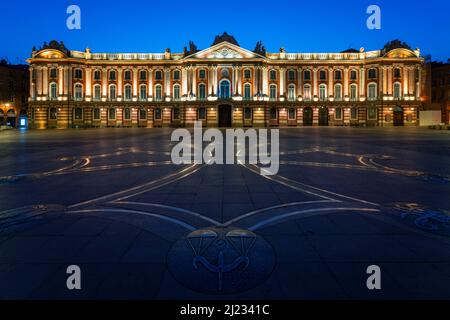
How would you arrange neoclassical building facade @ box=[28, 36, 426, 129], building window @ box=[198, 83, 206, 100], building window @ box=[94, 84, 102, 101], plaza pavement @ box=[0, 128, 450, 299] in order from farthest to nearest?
building window @ box=[94, 84, 102, 101]
building window @ box=[198, 83, 206, 100]
neoclassical building facade @ box=[28, 36, 426, 129]
plaza pavement @ box=[0, 128, 450, 299]

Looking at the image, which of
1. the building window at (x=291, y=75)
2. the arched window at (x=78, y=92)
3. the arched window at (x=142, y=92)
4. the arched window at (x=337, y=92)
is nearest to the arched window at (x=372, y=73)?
the arched window at (x=337, y=92)

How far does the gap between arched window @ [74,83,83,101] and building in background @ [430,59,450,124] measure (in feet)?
220

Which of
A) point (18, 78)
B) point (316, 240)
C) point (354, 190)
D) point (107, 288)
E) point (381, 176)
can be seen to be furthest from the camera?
point (18, 78)

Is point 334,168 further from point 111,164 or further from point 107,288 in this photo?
point 107,288

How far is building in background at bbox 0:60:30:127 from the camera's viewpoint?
247ft

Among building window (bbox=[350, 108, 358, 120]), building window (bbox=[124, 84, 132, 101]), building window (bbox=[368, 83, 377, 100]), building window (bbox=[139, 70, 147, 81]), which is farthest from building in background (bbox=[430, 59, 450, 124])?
building window (bbox=[124, 84, 132, 101])

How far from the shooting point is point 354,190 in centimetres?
948

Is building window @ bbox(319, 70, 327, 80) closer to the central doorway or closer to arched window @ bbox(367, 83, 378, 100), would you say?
arched window @ bbox(367, 83, 378, 100)

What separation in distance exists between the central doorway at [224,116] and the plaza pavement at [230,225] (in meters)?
57.4

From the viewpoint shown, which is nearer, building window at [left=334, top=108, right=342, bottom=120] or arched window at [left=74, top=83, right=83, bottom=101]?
arched window at [left=74, top=83, right=83, bottom=101]

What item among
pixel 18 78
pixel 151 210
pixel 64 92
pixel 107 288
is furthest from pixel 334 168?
pixel 18 78

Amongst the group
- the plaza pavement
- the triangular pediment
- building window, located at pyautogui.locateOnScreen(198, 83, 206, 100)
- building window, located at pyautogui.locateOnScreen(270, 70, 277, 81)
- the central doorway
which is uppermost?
the triangular pediment

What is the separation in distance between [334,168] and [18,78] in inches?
3274

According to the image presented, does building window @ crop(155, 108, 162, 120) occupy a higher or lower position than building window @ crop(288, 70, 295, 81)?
lower
